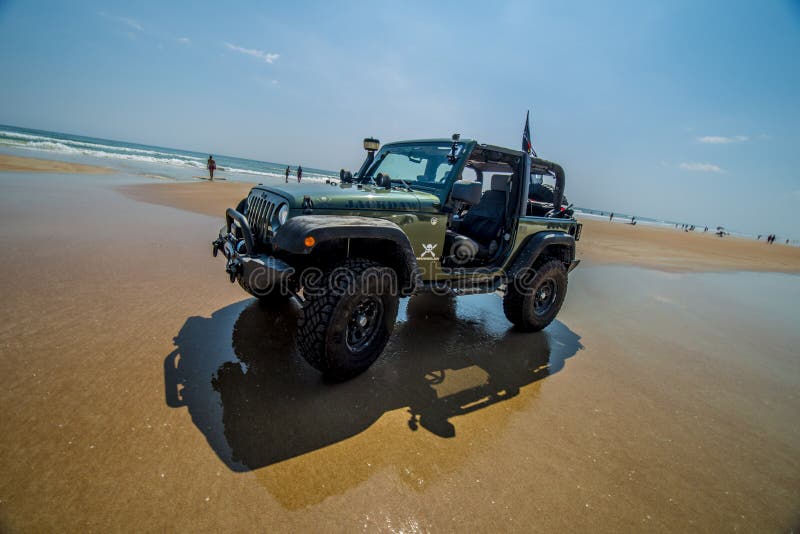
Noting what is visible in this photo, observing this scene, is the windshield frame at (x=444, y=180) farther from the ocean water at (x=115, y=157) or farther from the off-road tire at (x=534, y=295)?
the ocean water at (x=115, y=157)

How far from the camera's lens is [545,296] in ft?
15.0

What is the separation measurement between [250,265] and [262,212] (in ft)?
2.36

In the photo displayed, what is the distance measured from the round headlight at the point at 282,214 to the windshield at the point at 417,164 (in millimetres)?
1230

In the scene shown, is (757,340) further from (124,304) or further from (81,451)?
(124,304)

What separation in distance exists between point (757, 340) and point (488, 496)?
5.35 m

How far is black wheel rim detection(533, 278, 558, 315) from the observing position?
4455 mm

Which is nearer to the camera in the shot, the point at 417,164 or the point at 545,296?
the point at 417,164

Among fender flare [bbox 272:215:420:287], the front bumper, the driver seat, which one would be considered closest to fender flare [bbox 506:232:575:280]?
the driver seat

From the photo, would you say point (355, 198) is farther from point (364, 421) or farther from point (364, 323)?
point (364, 421)

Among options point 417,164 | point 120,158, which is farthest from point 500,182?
point 120,158

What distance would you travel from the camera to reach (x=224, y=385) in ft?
8.52

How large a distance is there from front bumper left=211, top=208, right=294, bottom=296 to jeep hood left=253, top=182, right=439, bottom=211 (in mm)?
449

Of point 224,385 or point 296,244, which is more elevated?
point 296,244

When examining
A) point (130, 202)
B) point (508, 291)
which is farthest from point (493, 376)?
point (130, 202)
